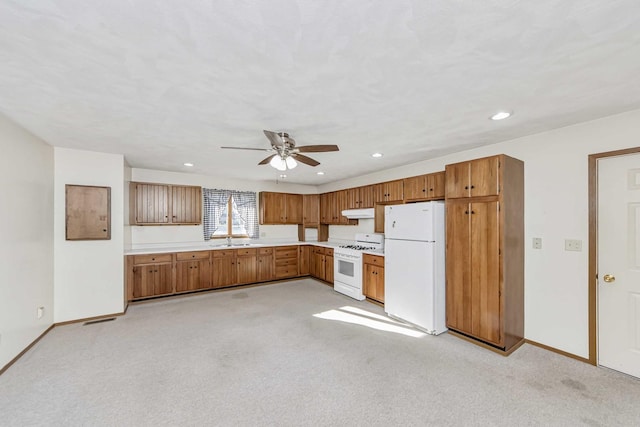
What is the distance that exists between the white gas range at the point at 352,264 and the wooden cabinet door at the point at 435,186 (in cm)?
142

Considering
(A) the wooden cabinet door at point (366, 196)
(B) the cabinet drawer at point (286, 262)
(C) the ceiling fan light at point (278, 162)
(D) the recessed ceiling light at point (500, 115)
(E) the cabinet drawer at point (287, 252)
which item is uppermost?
(D) the recessed ceiling light at point (500, 115)

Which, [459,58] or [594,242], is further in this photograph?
[594,242]

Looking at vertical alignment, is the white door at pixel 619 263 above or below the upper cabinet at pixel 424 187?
below

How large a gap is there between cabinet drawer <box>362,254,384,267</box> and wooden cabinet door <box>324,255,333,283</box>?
1086 millimetres

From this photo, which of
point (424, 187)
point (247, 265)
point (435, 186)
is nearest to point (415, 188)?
point (424, 187)

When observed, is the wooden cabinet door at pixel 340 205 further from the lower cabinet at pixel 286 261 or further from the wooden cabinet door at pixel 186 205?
the wooden cabinet door at pixel 186 205

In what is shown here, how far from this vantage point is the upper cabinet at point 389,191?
14.7ft

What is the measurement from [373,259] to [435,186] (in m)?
1.59

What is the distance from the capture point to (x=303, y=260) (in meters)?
6.36

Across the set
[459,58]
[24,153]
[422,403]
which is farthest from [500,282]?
[24,153]

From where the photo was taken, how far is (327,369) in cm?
252

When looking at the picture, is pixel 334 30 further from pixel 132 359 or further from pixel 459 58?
pixel 132 359

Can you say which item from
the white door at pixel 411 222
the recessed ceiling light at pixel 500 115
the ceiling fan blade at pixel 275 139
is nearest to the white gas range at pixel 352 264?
the white door at pixel 411 222

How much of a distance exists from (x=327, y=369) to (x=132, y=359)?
80.1 inches
